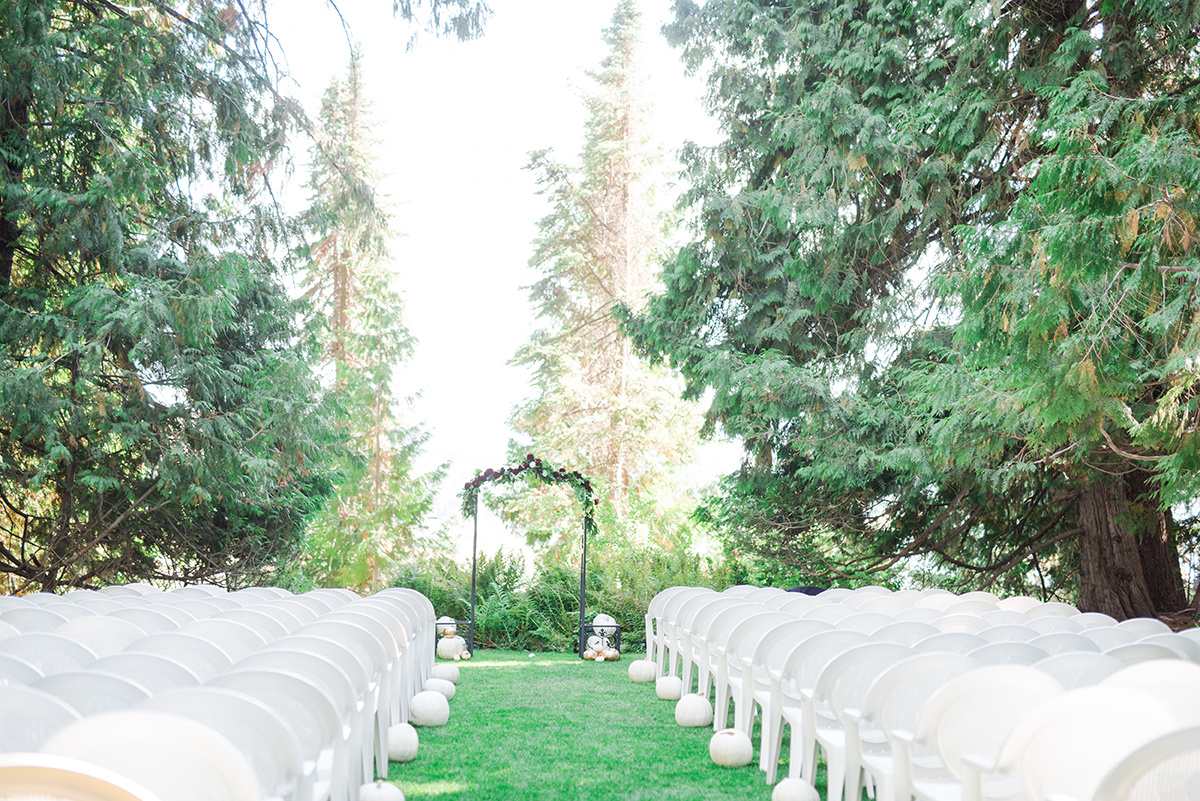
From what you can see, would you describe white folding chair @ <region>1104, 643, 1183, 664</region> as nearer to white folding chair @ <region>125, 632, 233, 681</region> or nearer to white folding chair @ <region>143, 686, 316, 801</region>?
white folding chair @ <region>143, 686, 316, 801</region>

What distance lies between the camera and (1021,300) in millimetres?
5043

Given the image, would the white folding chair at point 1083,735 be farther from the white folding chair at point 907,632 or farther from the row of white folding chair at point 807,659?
the white folding chair at point 907,632

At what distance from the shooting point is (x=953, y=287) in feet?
18.9

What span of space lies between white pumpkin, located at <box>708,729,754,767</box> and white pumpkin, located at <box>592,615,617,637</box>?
554 centimetres

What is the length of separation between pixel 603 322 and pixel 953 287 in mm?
16608

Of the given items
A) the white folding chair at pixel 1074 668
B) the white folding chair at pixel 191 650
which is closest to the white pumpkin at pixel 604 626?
the white folding chair at pixel 191 650

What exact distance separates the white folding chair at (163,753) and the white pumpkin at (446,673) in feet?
22.2

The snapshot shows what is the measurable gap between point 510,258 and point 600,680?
32160mm

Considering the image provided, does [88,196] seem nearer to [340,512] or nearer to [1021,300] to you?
[1021,300]

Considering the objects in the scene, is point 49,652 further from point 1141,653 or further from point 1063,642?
point 1141,653

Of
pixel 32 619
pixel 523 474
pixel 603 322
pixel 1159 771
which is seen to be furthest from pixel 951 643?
pixel 603 322

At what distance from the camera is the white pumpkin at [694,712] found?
22.4 ft

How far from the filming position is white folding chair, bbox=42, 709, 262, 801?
2150 mm

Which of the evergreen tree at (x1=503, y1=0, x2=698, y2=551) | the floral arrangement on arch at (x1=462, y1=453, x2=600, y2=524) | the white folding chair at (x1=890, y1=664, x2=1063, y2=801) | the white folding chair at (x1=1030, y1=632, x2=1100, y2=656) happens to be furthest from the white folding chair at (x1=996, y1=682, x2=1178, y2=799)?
the evergreen tree at (x1=503, y1=0, x2=698, y2=551)
